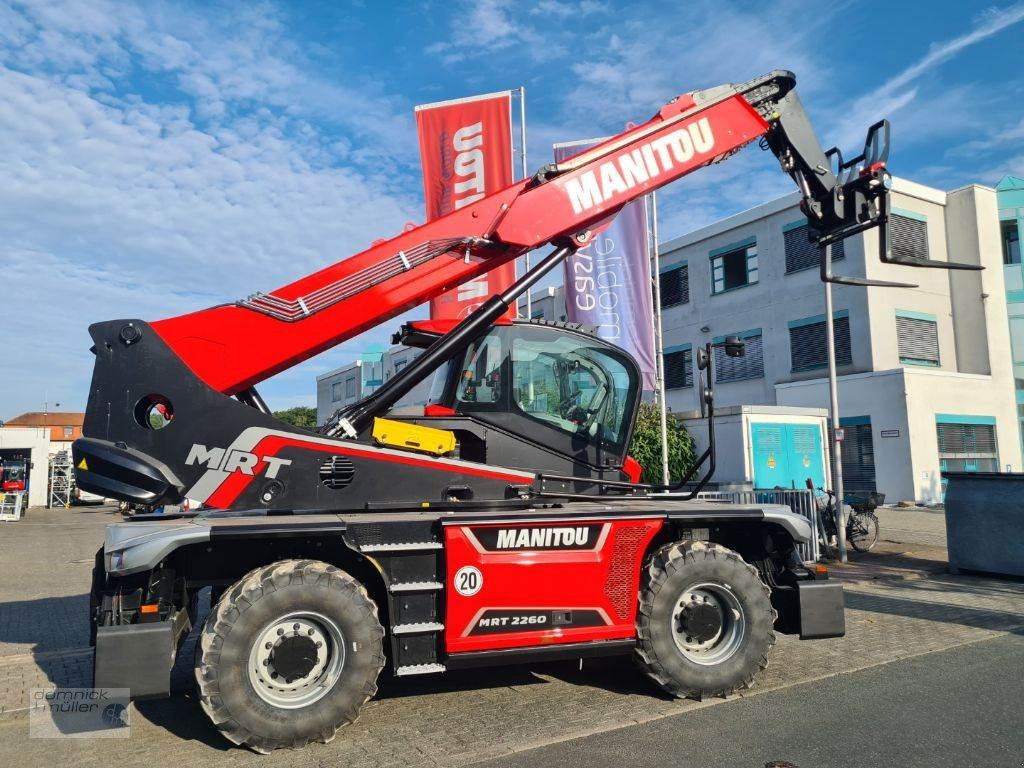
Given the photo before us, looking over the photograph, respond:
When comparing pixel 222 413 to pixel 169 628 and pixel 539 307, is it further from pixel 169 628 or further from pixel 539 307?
pixel 539 307

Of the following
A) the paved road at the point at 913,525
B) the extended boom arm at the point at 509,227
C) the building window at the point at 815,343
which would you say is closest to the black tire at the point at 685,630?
the extended boom arm at the point at 509,227

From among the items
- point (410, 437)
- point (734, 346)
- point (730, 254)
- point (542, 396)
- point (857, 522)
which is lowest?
point (857, 522)

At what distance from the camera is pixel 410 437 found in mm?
5816

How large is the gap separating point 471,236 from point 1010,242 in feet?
96.4

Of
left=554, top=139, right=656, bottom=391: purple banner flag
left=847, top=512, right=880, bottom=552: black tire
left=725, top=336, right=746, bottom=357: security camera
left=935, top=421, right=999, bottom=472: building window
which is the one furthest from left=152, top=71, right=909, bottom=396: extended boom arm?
left=935, top=421, right=999, bottom=472: building window

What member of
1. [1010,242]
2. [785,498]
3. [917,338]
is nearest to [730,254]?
[917,338]

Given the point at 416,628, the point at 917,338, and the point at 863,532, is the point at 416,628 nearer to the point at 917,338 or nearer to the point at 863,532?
the point at 863,532

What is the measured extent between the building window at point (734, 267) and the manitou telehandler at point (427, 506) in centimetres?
2336

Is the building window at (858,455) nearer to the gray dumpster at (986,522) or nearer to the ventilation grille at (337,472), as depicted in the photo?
the gray dumpster at (986,522)

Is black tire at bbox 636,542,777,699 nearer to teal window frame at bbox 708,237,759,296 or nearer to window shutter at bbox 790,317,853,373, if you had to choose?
window shutter at bbox 790,317,853,373

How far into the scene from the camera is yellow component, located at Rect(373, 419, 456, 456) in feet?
19.0

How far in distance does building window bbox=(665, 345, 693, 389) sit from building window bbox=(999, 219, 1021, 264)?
1188cm

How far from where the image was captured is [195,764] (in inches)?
177

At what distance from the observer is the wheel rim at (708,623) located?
5762 mm
